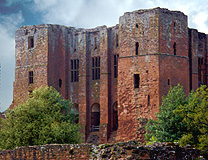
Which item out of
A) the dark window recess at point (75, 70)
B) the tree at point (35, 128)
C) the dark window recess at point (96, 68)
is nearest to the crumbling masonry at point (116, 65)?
the dark window recess at point (75, 70)

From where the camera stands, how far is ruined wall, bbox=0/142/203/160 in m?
13.0

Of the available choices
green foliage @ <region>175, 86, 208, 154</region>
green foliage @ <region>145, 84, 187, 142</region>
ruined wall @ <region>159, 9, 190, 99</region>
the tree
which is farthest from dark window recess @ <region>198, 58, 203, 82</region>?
green foliage @ <region>175, 86, 208, 154</region>

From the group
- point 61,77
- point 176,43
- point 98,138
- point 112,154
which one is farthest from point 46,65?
point 112,154

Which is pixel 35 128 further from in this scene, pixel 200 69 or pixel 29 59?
pixel 200 69

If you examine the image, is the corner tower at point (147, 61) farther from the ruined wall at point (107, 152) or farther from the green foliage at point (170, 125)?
the ruined wall at point (107, 152)

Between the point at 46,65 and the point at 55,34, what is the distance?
4238 mm

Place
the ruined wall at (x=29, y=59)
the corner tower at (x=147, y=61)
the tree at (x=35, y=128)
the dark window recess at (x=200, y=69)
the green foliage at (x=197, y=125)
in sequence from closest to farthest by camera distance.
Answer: the green foliage at (x=197, y=125) < the tree at (x=35, y=128) < the corner tower at (x=147, y=61) < the dark window recess at (x=200, y=69) < the ruined wall at (x=29, y=59)

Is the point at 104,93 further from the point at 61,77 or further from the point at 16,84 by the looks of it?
the point at 16,84

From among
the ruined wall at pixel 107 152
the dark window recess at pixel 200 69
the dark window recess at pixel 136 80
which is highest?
the dark window recess at pixel 200 69

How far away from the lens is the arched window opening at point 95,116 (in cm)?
4931

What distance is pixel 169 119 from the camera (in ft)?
89.5

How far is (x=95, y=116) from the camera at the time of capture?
163 ft

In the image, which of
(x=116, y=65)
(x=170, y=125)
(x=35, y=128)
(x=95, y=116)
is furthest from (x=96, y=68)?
(x=170, y=125)

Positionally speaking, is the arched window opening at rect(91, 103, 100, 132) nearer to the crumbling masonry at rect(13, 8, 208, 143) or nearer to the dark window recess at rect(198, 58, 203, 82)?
the crumbling masonry at rect(13, 8, 208, 143)
